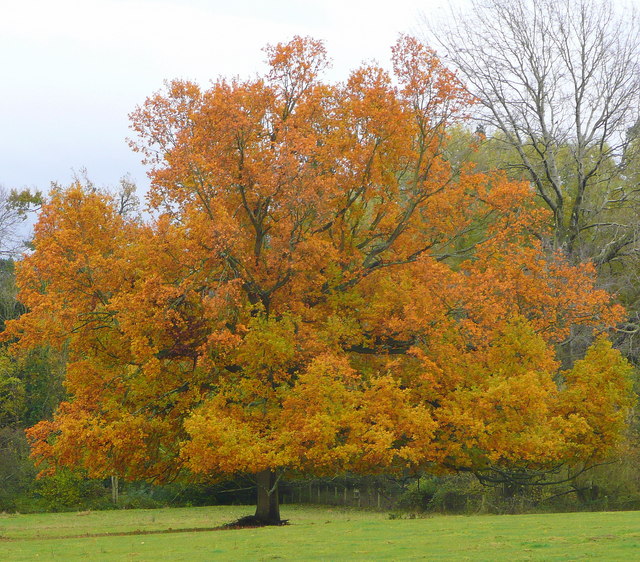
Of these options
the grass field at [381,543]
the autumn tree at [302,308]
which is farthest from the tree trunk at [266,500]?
the grass field at [381,543]

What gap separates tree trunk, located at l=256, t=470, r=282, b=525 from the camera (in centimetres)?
2277

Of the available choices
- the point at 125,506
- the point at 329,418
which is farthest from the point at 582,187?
the point at 125,506

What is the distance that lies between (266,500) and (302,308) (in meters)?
5.85

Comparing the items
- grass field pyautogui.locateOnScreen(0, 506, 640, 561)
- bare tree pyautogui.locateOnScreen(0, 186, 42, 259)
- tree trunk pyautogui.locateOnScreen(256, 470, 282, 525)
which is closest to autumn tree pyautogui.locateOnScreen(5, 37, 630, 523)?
tree trunk pyautogui.locateOnScreen(256, 470, 282, 525)

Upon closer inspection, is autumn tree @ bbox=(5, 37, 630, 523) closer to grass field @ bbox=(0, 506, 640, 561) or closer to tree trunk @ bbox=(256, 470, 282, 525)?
tree trunk @ bbox=(256, 470, 282, 525)

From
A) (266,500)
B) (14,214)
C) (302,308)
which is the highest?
(14,214)

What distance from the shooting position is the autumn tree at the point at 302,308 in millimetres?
19781

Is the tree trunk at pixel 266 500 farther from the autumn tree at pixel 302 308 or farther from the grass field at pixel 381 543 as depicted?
the grass field at pixel 381 543

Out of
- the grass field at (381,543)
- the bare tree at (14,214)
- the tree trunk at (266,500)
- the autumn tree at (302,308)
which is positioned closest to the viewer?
the grass field at (381,543)

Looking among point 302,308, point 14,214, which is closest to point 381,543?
point 302,308

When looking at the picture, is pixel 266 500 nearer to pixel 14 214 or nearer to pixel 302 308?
pixel 302 308

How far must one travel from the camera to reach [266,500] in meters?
23.1

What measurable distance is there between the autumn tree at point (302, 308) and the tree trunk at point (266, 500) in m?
0.06

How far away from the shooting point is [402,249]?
2405 cm
